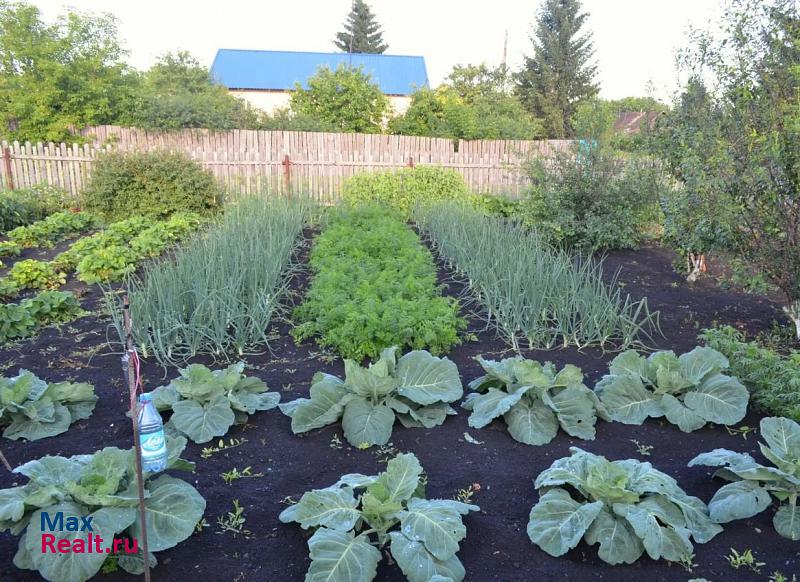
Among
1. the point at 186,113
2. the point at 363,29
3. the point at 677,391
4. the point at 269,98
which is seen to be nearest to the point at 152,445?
the point at 677,391

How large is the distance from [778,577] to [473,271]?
377 centimetres

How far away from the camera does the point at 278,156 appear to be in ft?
43.5

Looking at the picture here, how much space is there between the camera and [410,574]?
1.98m

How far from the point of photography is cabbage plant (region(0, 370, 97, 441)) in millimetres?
2949

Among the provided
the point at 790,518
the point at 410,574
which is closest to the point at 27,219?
the point at 410,574

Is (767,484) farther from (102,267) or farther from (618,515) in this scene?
(102,267)

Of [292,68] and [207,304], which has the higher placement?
[292,68]

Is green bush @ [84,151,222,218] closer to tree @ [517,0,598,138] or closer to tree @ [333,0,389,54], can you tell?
tree @ [517,0,598,138]

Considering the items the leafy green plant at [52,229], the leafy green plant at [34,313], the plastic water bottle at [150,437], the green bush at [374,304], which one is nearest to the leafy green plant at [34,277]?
the leafy green plant at [34,313]

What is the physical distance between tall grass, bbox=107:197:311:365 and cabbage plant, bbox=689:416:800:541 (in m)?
2.93

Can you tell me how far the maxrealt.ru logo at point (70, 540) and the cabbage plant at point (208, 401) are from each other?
913mm

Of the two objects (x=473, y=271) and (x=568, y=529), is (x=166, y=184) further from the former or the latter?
(x=568, y=529)

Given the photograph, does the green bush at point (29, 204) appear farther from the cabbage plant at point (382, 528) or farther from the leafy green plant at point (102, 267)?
the cabbage plant at point (382, 528)

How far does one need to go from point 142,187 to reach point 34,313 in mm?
6999
